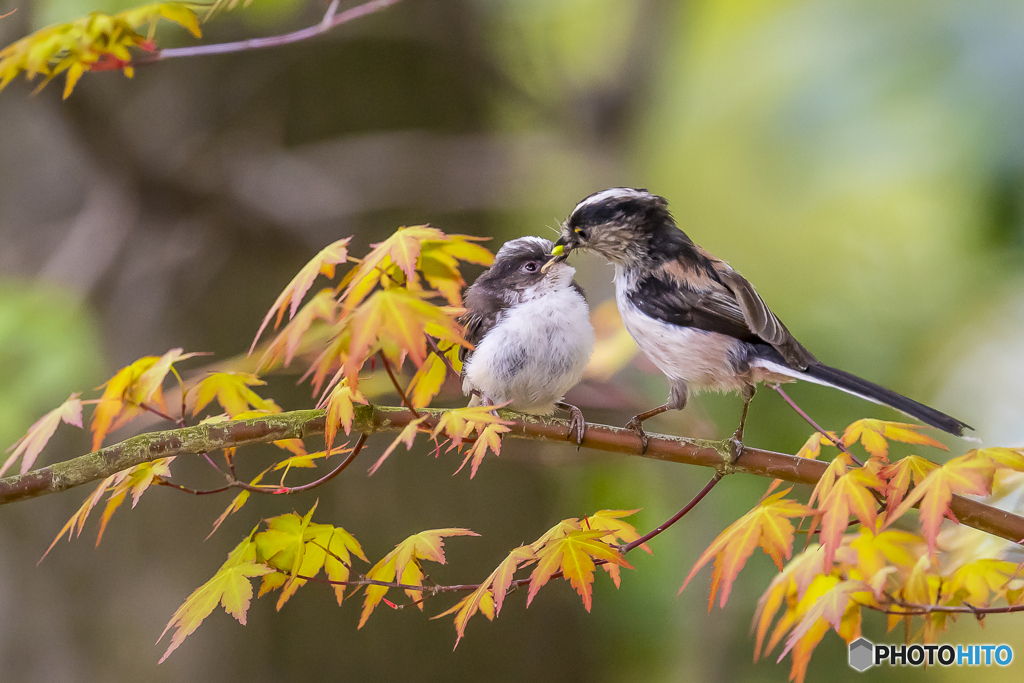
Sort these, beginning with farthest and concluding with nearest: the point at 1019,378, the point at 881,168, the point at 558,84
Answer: the point at 881,168, the point at 1019,378, the point at 558,84

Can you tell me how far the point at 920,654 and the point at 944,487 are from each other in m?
0.70

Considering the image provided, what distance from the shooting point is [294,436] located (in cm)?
107

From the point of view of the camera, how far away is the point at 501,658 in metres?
2.43

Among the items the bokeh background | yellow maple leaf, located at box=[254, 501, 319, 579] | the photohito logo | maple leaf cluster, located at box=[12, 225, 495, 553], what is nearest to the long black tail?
maple leaf cluster, located at box=[12, 225, 495, 553]

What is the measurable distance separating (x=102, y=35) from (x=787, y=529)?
1.50 m

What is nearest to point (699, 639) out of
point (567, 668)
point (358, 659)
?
point (567, 668)

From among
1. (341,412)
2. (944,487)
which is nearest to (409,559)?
(341,412)

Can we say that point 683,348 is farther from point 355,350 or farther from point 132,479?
point 132,479

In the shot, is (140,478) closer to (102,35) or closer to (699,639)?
(102,35)

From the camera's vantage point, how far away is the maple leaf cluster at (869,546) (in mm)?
935

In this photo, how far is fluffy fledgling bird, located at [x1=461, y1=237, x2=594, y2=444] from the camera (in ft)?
4.20

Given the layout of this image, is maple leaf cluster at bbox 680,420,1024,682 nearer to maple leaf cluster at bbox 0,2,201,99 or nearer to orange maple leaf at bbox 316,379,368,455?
orange maple leaf at bbox 316,379,368,455

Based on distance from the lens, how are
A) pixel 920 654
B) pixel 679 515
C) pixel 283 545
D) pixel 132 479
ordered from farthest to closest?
pixel 920 654
pixel 283 545
pixel 132 479
pixel 679 515

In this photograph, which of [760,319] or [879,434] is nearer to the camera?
[760,319]
